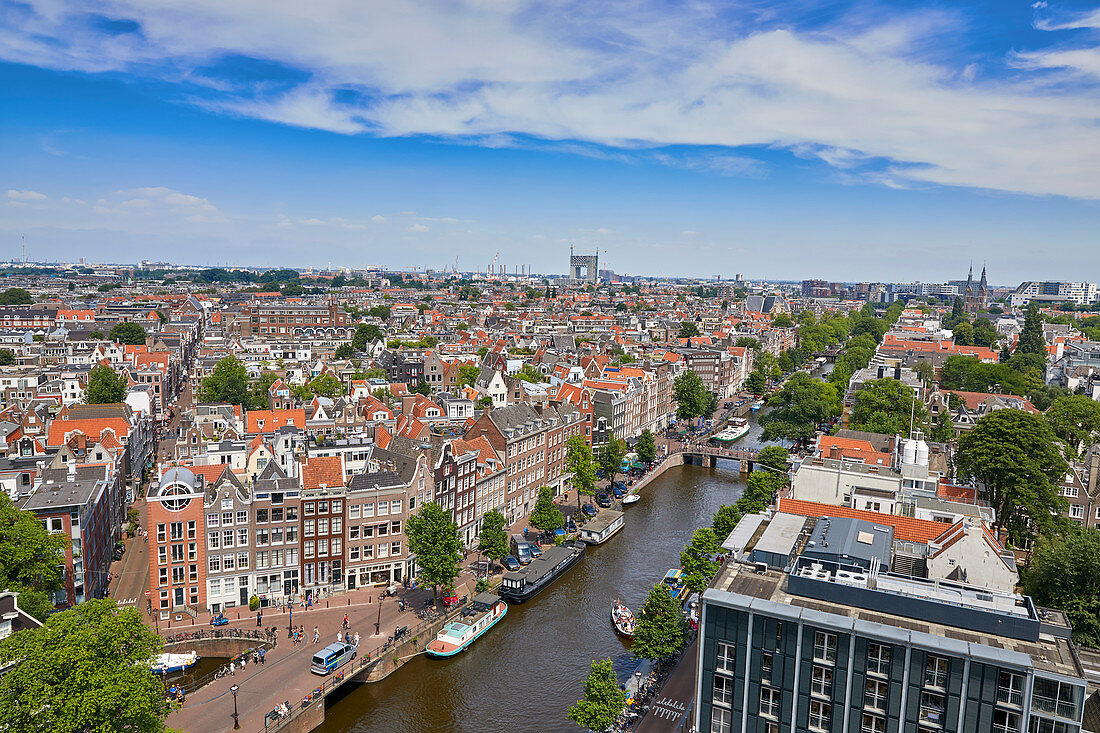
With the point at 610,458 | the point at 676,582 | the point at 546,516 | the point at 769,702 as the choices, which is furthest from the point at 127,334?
the point at 769,702

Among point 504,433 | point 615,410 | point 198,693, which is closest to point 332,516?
point 198,693

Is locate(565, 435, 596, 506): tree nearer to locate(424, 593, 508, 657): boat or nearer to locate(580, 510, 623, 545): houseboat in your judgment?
locate(580, 510, 623, 545): houseboat

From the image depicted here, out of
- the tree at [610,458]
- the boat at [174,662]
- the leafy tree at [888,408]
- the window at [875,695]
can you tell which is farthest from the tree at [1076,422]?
the boat at [174,662]

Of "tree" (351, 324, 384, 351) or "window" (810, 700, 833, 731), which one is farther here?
"tree" (351, 324, 384, 351)

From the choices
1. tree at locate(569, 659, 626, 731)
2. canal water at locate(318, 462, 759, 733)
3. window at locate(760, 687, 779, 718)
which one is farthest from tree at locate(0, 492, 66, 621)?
window at locate(760, 687, 779, 718)

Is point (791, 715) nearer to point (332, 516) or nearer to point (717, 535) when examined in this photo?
point (717, 535)

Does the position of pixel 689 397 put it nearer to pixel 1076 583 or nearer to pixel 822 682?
pixel 1076 583
